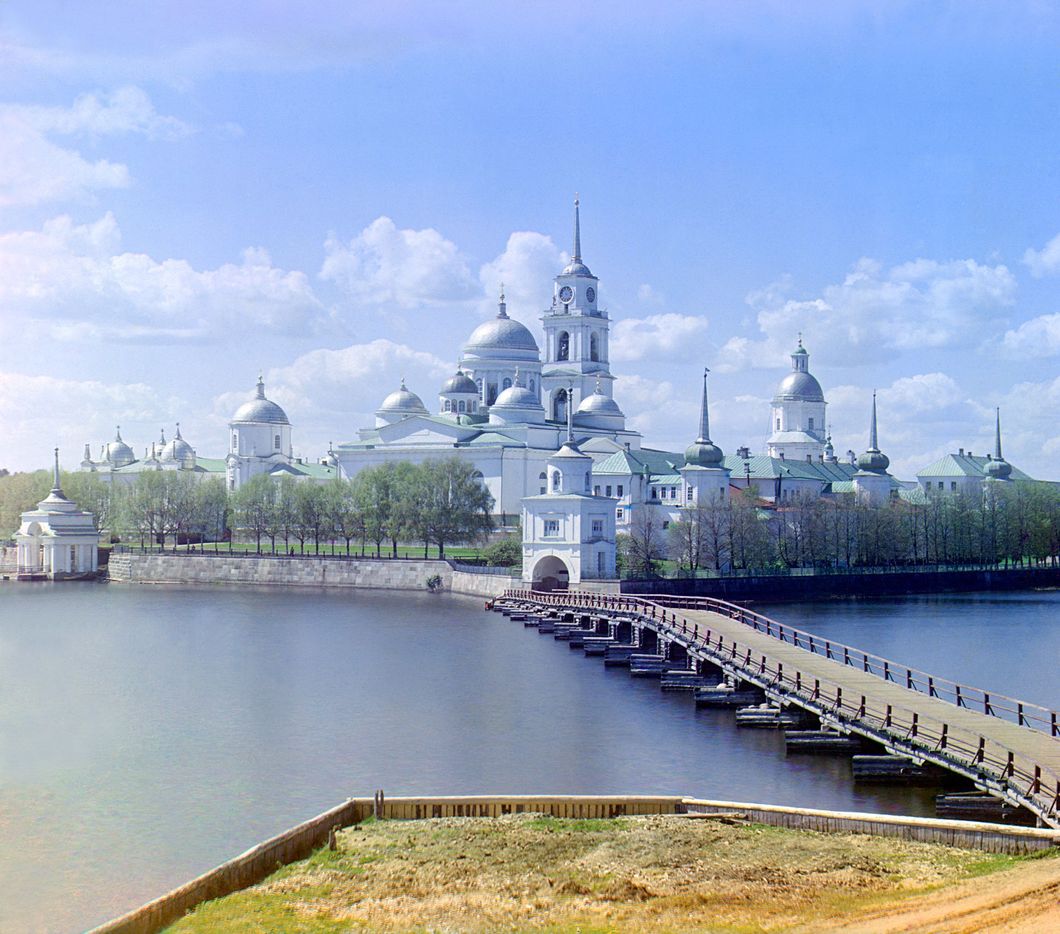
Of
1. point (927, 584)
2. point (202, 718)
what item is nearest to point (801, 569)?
point (927, 584)

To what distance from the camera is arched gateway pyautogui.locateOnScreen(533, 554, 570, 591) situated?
2734 inches

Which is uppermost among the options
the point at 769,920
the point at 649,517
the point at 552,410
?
the point at 552,410

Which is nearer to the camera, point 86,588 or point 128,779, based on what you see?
point 128,779

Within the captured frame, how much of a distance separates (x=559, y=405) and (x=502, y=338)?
26.4 ft

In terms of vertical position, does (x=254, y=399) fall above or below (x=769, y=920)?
above

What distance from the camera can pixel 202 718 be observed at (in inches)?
1407

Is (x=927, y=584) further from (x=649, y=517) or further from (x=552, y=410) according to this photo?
(x=552, y=410)

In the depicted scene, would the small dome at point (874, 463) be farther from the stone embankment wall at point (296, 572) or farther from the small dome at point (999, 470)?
the stone embankment wall at point (296, 572)

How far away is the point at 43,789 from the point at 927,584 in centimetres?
6347

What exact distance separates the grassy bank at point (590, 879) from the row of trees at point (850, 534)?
5291 centimetres

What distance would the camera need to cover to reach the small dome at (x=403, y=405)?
111812mm

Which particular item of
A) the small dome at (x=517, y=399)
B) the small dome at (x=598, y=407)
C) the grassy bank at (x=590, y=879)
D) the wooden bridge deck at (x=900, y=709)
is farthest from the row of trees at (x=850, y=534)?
the grassy bank at (x=590, y=879)

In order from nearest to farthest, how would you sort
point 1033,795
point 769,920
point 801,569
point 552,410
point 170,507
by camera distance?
point 769,920, point 1033,795, point 801,569, point 170,507, point 552,410

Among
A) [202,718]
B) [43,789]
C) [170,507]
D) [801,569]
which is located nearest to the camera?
[43,789]
